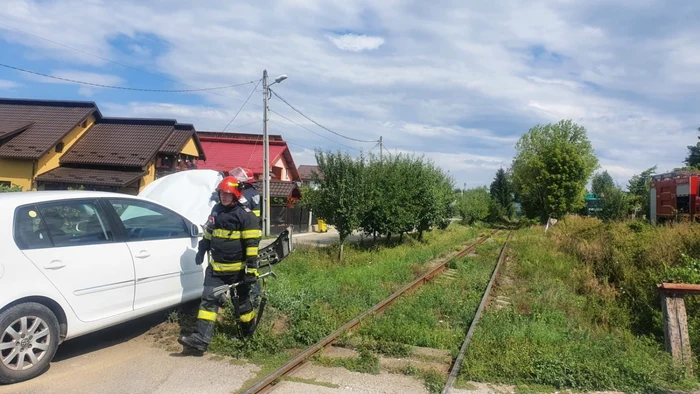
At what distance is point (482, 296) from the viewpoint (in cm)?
971

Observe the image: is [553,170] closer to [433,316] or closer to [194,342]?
[433,316]

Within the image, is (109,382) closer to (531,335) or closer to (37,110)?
(531,335)

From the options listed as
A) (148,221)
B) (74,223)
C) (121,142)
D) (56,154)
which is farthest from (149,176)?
(74,223)

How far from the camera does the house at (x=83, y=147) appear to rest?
2479 centimetres

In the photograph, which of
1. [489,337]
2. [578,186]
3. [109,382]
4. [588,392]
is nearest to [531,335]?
[489,337]

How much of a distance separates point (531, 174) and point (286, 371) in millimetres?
48599

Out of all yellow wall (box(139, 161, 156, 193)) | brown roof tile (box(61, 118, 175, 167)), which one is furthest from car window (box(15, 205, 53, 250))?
yellow wall (box(139, 161, 156, 193))

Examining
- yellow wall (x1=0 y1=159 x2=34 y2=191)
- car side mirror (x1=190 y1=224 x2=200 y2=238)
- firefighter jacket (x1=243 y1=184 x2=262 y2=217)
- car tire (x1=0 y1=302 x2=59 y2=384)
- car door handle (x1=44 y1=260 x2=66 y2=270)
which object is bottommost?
car tire (x1=0 y1=302 x2=59 y2=384)

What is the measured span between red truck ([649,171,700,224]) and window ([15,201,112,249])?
62.4ft

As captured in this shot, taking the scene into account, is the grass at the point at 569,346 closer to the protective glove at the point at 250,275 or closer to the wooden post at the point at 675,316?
the wooden post at the point at 675,316

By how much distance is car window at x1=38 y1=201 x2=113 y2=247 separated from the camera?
5.02 meters

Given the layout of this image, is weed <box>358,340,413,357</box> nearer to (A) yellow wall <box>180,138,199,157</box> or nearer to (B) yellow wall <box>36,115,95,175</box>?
(B) yellow wall <box>36,115,95,175</box>

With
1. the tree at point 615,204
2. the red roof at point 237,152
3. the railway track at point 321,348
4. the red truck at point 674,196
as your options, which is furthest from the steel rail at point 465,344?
the red roof at point 237,152

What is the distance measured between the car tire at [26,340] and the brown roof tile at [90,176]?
20703 mm
